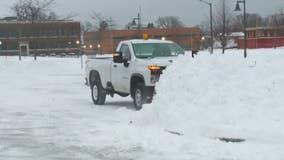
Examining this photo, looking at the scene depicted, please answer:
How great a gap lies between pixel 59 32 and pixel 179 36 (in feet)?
97.5

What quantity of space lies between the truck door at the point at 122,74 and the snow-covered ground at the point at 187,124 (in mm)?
1677

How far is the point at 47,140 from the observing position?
12133mm

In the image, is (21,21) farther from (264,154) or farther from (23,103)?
(264,154)

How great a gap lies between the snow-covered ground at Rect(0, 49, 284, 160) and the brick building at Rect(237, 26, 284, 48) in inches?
1801

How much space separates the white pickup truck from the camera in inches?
650

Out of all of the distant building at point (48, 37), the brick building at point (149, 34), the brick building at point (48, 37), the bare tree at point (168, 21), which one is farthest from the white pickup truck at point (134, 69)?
the bare tree at point (168, 21)

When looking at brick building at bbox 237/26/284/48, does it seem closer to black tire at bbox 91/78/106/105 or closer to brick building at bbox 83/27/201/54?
brick building at bbox 83/27/201/54

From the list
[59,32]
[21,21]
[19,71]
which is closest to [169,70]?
[19,71]

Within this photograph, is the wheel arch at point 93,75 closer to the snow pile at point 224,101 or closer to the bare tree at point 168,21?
the snow pile at point 224,101

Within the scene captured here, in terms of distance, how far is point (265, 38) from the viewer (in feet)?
226

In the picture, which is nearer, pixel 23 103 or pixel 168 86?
pixel 168 86

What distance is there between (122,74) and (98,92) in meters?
1.98

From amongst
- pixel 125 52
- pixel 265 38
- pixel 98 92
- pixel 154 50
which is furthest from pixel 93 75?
pixel 265 38

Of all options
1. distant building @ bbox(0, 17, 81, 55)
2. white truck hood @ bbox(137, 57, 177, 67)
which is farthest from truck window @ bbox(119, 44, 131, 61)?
distant building @ bbox(0, 17, 81, 55)
